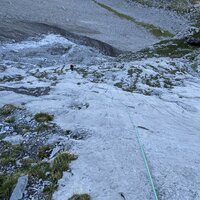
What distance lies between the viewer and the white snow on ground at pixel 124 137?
32.1 ft

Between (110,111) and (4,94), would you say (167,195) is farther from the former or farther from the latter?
(4,94)

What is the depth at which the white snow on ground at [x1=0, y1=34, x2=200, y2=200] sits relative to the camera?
32.1 ft

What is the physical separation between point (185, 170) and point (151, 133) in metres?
2.88

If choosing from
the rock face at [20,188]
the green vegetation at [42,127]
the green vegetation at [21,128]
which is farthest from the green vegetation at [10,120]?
the rock face at [20,188]

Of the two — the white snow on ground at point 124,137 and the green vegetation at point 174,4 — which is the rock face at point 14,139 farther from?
the green vegetation at point 174,4

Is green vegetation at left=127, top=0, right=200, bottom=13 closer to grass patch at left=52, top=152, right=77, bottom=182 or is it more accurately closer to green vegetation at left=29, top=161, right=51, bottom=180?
grass patch at left=52, top=152, right=77, bottom=182

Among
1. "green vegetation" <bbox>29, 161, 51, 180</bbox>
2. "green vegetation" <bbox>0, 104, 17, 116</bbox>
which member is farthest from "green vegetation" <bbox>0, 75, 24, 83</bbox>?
"green vegetation" <bbox>29, 161, 51, 180</bbox>

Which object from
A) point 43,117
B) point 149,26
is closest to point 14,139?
point 43,117

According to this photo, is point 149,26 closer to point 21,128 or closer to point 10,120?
point 10,120

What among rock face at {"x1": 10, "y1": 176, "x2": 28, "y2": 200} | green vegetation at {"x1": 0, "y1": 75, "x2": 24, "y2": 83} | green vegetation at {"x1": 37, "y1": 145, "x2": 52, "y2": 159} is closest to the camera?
rock face at {"x1": 10, "y1": 176, "x2": 28, "y2": 200}

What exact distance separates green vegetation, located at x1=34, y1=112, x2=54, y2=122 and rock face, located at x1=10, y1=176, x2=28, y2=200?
4257 mm

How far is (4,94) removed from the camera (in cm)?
1734

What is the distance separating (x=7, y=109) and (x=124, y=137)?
20.4 feet

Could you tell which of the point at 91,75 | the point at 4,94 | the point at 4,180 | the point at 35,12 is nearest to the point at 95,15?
the point at 35,12
